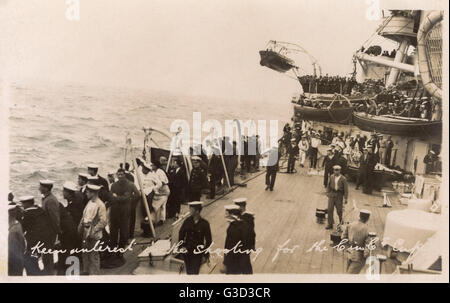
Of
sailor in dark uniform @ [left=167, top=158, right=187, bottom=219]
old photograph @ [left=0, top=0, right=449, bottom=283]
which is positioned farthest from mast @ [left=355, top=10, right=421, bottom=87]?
sailor in dark uniform @ [left=167, top=158, right=187, bottom=219]

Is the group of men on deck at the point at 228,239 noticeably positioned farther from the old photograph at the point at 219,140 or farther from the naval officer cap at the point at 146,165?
the naval officer cap at the point at 146,165

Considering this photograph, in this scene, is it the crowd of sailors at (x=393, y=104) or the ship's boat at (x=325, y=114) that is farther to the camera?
the ship's boat at (x=325, y=114)

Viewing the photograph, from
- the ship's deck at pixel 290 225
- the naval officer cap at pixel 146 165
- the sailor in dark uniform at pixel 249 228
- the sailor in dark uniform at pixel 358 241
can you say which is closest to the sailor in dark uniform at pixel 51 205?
the ship's deck at pixel 290 225

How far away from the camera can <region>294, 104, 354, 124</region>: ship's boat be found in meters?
5.18

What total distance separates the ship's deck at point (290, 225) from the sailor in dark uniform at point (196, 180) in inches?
7.7

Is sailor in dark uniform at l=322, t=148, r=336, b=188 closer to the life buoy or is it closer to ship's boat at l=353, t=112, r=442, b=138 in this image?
ship's boat at l=353, t=112, r=442, b=138

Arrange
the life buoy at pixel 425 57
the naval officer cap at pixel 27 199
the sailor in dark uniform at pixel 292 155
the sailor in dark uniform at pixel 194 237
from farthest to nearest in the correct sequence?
1. the sailor in dark uniform at pixel 292 155
2. the life buoy at pixel 425 57
3. the sailor in dark uniform at pixel 194 237
4. the naval officer cap at pixel 27 199

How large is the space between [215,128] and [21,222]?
242cm

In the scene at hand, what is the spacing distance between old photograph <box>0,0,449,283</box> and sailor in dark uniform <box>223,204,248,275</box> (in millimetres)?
31

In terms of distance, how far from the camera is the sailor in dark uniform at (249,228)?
449cm

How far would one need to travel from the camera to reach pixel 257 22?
4891mm

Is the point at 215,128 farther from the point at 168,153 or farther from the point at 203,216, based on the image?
the point at 203,216

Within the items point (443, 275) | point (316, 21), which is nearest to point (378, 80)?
point (316, 21)

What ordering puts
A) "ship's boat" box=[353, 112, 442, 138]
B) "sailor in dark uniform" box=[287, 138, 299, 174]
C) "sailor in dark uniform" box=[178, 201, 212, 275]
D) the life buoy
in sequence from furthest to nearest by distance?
"sailor in dark uniform" box=[287, 138, 299, 174]
"ship's boat" box=[353, 112, 442, 138]
the life buoy
"sailor in dark uniform" box=[178, 201, 212, 275]
